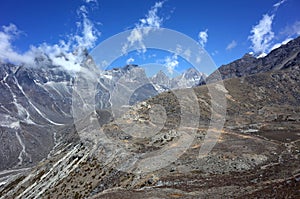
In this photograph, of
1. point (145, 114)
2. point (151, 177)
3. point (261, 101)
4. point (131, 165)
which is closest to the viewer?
point (151, 177)

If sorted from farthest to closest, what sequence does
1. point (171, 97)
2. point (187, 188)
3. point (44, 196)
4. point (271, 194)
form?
point (171, 97)
point (44, 196)
point (187, 188)
point (271, 194)

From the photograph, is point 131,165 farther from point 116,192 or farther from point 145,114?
point 145,114

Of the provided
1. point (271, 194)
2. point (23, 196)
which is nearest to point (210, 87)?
point (23, 196)

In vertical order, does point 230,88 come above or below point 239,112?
above

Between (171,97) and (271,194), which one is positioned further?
(171,97)

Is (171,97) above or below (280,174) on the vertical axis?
above

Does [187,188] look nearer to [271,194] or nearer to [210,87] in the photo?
[271,194]

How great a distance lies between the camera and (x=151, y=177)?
3866 centimetres

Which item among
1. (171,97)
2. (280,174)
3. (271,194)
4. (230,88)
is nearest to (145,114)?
(171,97)

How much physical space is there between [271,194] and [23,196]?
66.3 meters

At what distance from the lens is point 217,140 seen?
204ft

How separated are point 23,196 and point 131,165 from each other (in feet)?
131

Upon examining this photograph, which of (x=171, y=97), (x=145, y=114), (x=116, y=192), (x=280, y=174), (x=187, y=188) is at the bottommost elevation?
(x=280, y=174)

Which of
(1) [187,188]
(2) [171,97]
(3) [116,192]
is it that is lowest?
(1) [187,188]
